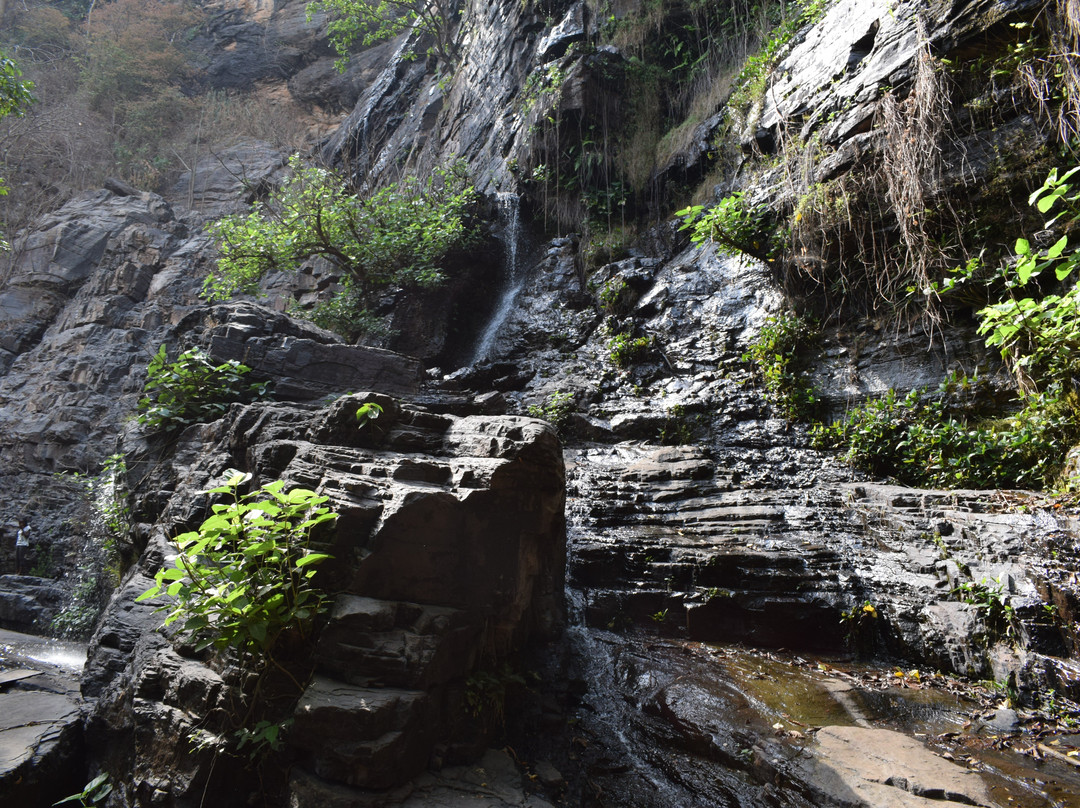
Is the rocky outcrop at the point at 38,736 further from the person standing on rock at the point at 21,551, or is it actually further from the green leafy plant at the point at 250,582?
the person standing on rock at the point at 21,551

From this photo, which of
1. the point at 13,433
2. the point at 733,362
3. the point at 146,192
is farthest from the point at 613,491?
the point at 146,192

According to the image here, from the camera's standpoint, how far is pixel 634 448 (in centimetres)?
766

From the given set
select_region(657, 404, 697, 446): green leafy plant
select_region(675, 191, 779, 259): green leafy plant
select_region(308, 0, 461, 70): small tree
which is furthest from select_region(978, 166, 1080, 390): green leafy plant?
select_region(308, 0, 461, 70): small tree

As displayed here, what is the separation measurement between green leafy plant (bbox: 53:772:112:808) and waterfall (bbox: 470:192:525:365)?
863 centimetres

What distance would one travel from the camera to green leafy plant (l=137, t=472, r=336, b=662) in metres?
2.79

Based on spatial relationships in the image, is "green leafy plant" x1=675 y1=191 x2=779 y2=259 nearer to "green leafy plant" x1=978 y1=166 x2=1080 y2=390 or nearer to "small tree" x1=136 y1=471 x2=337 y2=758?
"green leafy plant" x1=978 y1=166 x2=1080 y2=390

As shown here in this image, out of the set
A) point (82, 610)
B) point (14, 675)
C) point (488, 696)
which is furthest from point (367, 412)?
point (82, 610)

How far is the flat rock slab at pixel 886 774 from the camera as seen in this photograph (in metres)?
2.73

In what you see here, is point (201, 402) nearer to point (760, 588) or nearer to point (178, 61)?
point (760, 588)

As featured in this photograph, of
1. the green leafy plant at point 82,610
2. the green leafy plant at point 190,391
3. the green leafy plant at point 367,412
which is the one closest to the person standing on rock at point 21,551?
the green leafy plant at point 82,610

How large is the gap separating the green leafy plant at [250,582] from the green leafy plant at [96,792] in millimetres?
1255

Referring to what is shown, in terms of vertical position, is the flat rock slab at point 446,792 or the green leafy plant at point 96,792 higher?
the flat rock slab at point 446,792

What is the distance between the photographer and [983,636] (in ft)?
13.1

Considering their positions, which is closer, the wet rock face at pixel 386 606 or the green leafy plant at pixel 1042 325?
the wet rock face at pixel 386 606
